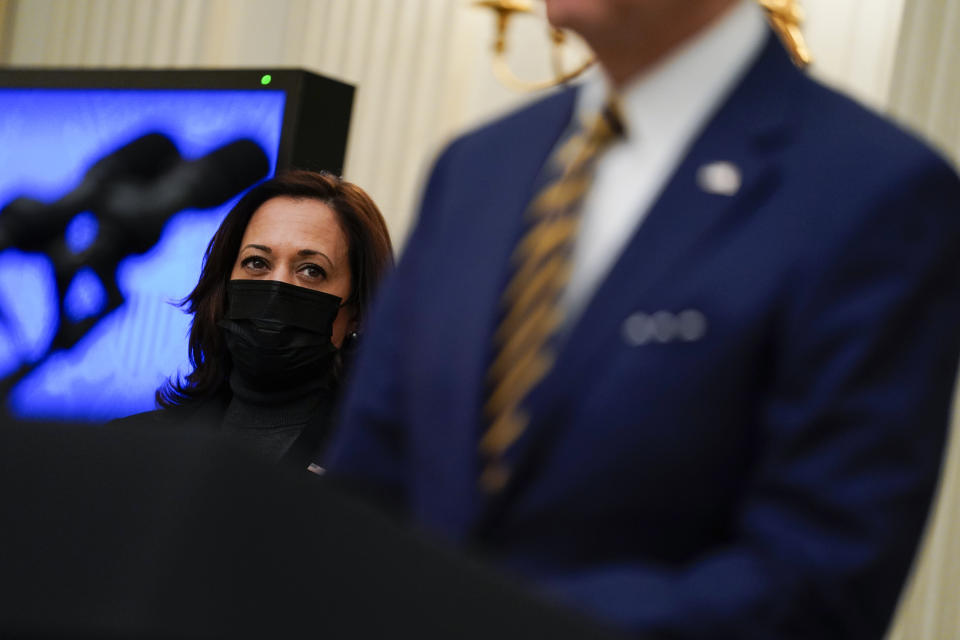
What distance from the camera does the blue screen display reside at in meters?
3.30

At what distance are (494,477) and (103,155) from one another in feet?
9.29

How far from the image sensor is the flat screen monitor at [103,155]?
3.22m

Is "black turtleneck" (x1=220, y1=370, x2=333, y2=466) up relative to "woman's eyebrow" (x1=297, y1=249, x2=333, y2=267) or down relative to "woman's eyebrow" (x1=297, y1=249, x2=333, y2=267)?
down

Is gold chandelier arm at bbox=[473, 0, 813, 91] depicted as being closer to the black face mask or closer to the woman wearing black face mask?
the woman wearing black face mask

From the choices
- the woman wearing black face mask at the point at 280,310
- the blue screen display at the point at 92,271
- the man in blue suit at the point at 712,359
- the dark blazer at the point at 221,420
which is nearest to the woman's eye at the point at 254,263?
the woman wearing black face mask at the point at 280,310

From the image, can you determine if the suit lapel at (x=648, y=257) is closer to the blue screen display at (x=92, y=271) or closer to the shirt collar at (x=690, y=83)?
the shirt collar at (x=690, y=83)

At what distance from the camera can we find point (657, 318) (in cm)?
92

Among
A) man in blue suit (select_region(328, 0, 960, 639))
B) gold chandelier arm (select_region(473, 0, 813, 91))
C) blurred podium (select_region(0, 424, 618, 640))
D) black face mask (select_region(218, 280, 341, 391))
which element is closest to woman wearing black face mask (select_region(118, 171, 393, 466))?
black face mask (select_region(218, 280, 341, 391))

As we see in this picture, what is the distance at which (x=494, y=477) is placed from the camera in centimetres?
96

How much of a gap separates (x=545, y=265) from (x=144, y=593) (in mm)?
572

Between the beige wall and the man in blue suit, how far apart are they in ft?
10.4

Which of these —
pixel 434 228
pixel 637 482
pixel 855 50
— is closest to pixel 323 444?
pixel 434 228

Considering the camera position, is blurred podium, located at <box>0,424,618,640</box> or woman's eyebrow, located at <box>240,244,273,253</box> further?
woman's eyebrow, located at <box>240,244,273,253</box>

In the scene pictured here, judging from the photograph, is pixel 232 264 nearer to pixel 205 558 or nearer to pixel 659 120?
pixel 659 120
